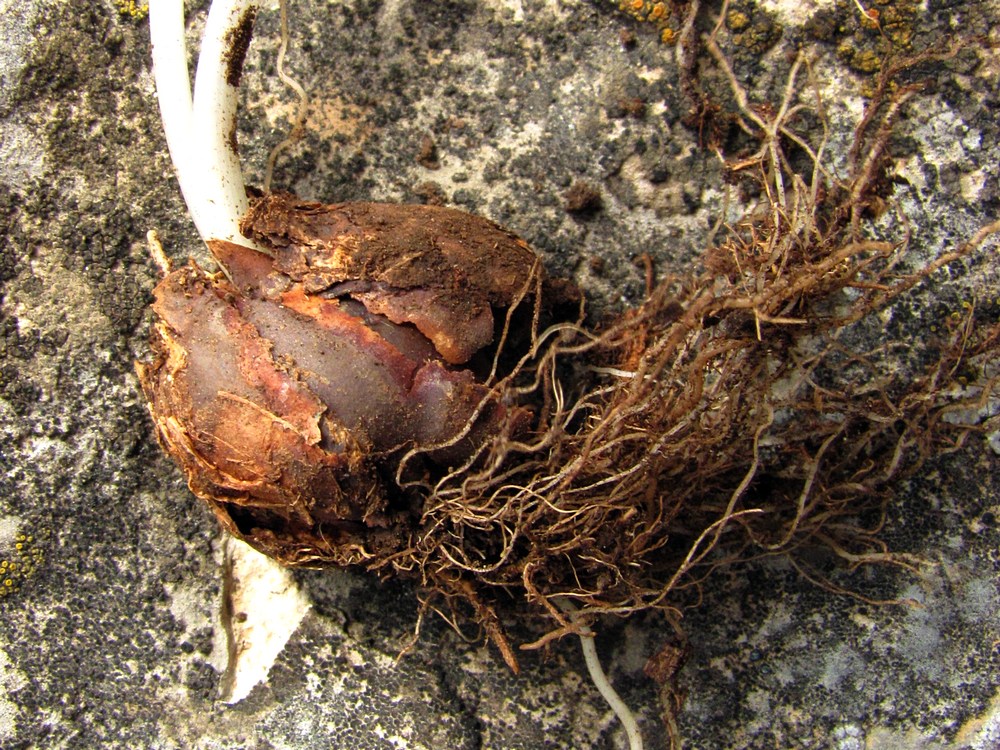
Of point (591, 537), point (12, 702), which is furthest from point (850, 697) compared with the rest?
point (12, 702)

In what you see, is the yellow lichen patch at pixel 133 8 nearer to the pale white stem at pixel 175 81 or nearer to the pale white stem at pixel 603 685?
the pale white stem at pixel 175 81

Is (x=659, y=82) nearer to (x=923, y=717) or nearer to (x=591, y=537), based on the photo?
(x=591, y=537)

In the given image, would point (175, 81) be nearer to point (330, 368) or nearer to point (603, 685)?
point (330, 368)

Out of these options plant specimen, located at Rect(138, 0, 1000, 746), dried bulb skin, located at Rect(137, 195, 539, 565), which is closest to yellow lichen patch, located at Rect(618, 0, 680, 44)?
plant specimen, located at Rect(138, 0, 1000, 746)

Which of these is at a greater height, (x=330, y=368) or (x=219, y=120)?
(x=219, y=120)

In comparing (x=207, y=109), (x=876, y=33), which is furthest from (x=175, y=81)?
(x=876, y=33)

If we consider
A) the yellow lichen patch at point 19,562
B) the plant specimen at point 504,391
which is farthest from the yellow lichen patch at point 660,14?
the yellow lichen patch at point 19,562

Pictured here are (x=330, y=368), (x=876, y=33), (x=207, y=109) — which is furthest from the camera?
(x=876, y=33)
